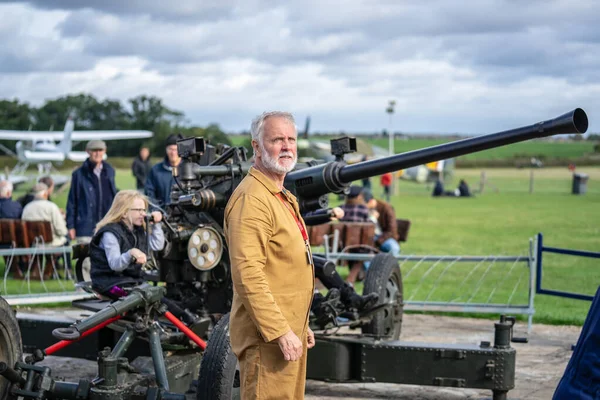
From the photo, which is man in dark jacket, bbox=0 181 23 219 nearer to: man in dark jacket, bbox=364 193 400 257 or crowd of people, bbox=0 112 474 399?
man in dark jacket, bbox=364 193 400 257

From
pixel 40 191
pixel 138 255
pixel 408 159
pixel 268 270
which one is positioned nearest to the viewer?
pixel 268 270

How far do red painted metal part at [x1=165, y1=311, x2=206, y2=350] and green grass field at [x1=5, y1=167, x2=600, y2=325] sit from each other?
5.08 m

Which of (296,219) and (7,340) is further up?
(296,219)

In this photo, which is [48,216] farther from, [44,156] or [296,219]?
[44,156]

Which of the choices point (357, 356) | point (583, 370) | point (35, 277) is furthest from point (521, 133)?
point (35, 277)

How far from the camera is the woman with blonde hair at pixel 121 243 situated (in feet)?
22.2

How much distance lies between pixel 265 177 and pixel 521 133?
6.05 feet

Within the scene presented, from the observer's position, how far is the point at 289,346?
3930mm

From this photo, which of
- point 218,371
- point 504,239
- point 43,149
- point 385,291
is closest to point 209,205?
point 218,371

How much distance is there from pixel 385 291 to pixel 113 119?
73716mm

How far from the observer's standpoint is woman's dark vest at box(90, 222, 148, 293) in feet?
22.3

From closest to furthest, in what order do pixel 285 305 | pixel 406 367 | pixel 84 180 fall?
pixel 285 305 → pixel 406 367 → pixel 84 180

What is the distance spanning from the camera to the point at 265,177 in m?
4.12

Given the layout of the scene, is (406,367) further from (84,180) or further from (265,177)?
(84,180)
